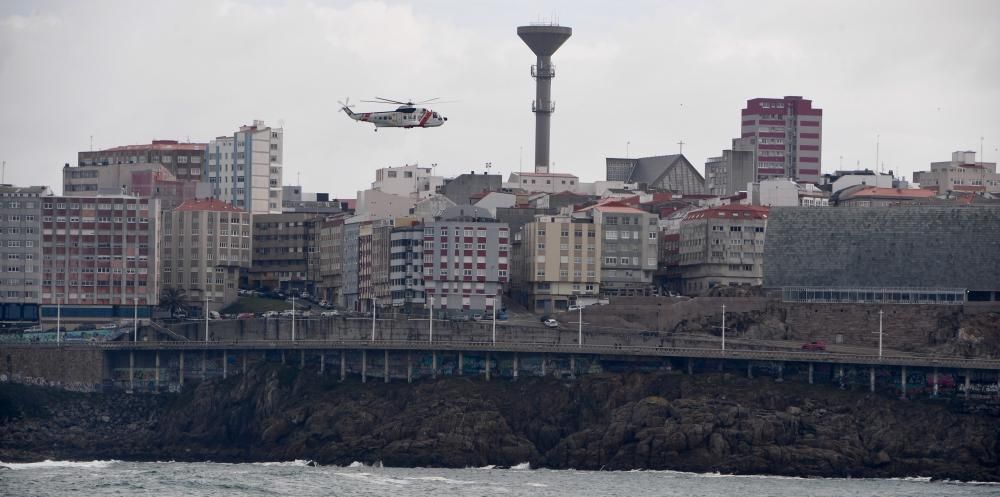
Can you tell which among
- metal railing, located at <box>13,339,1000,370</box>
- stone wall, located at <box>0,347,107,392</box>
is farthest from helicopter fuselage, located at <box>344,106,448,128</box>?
stone wall, located at <box>0,347,107,392</box>

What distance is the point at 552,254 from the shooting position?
186 metres

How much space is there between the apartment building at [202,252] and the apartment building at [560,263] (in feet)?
75.6

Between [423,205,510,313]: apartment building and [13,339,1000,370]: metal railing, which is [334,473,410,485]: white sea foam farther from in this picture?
[423,205,510,313]: apartment building

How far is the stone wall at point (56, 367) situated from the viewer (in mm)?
165375

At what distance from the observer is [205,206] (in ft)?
646

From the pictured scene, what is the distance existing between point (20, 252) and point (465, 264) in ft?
102

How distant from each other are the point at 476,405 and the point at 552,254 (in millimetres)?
35232

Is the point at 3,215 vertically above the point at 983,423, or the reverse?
the point at 3,215

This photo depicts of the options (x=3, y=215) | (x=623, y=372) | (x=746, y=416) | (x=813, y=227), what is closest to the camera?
(x=746, y=416)

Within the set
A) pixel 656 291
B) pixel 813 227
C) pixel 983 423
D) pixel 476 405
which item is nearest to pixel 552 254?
pixel 656 291

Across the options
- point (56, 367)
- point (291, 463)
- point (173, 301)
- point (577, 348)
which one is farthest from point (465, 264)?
point (291, 463)

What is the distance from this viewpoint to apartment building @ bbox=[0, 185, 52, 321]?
180375mm

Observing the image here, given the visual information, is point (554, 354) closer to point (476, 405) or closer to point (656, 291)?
point (476, 405)

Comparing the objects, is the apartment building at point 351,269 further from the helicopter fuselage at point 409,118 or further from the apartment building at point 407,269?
the helicopter fuselage at point 409,118
